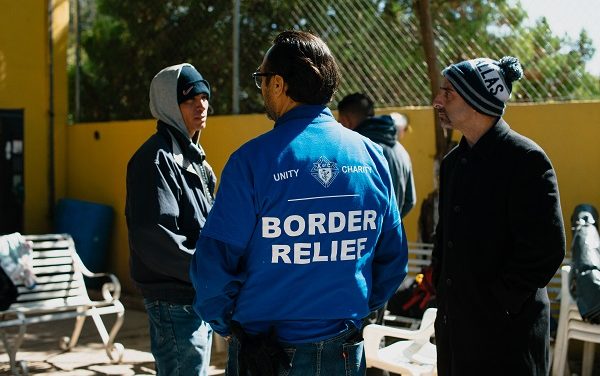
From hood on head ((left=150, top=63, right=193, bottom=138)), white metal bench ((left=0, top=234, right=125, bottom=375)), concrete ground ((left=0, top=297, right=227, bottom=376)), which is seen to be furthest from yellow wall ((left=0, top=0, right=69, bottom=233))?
hood on head ((left=150, top=63, right=193, bottom=138))

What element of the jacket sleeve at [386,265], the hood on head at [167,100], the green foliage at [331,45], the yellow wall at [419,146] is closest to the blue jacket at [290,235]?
the jacket sleeve at [386,265]

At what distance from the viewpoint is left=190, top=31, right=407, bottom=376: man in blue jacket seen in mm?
2234

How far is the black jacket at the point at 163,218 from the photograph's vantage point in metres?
3.07

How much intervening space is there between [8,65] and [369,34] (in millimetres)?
4022

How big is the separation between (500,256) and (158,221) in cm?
126

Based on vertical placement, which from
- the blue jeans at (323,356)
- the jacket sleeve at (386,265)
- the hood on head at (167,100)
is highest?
the hood on head at (167,100)

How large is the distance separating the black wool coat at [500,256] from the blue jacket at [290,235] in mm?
587

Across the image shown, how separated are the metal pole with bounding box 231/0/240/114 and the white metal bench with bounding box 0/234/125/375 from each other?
2.09 m

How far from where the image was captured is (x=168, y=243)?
10.0 ft

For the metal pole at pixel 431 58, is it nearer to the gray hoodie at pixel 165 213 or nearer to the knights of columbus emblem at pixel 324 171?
the gray hoodie at pixel 165 213

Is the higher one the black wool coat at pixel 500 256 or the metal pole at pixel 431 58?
the metal pole at pixel 431 58

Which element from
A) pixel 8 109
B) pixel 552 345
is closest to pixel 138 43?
pixel 8 109

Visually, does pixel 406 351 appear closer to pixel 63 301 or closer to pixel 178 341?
pixel 178 341

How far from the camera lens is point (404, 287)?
5.52 m
